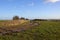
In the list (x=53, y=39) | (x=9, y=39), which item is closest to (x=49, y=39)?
(x=53, y=39)

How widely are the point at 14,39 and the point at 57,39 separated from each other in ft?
25.9

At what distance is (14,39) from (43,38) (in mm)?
5416

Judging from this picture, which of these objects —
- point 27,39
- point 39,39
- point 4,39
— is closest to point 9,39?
point 4,39

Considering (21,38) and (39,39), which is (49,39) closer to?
(39,39)

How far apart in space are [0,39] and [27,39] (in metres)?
4.78

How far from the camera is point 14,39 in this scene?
24500mm

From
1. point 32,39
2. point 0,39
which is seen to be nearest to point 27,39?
point 32,39

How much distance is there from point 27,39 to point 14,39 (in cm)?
233

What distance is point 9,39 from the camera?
966 inches

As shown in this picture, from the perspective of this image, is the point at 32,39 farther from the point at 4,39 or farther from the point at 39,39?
the point at 4,39

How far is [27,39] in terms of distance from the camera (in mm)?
24875

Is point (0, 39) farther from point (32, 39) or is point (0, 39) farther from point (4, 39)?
point (32, 39)

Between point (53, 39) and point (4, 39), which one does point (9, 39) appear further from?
point (53, 39)

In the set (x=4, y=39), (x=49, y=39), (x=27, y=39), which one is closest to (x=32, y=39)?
(x=27, y=39)
